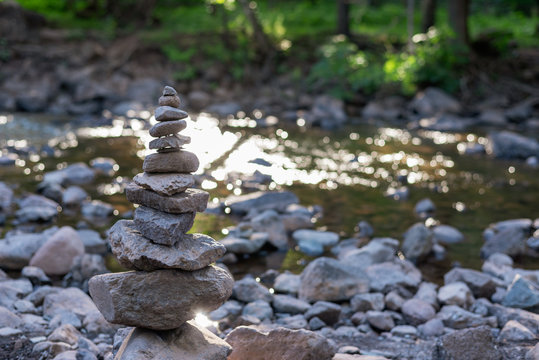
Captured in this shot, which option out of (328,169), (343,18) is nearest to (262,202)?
(328,169)

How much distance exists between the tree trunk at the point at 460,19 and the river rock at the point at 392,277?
50.8 ft

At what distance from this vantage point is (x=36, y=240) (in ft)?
23.8

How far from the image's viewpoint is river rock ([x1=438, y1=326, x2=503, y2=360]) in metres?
4.59

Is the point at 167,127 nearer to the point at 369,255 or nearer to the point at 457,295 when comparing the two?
the point at 457,295

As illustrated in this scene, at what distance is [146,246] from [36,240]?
3.71 meters

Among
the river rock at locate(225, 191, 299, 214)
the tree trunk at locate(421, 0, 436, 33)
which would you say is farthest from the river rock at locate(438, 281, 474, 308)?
the tree trunk at locate(421, 0, 436, 33)

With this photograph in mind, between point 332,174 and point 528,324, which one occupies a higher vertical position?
point 528,324

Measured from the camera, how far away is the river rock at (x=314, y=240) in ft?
26.5

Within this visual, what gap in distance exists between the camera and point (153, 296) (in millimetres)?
4016

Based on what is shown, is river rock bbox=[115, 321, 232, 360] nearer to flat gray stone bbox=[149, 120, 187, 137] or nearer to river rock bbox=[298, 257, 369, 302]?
flat gray stone bbox=[149, 120, 187, 137]

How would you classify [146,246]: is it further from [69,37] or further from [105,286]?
[69,37]

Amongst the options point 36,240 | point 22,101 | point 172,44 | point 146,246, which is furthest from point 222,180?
point 172,44

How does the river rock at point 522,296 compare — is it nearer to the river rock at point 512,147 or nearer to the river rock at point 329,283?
the river rock at point 329,283

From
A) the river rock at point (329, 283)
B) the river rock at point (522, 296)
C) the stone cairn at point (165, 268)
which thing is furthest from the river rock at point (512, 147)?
the stone cairn at point (165, 268)
